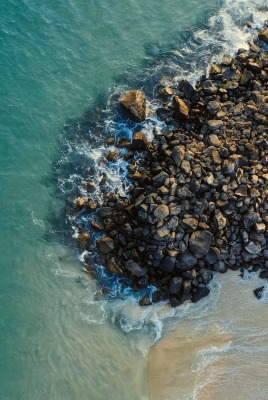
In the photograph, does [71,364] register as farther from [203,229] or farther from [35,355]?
[203,229]

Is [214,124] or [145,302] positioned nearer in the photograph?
[145,302]

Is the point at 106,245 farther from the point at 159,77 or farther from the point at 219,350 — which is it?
the point at 159,77

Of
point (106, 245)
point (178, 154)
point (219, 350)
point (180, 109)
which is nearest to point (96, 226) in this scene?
point (106, 245)

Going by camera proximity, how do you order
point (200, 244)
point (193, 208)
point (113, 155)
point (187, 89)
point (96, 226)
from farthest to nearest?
point (187, 89), point (113, 155), point (96, 226), point (193, 208), point (200, 244)

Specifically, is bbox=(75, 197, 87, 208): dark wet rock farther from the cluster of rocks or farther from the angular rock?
the angular rock

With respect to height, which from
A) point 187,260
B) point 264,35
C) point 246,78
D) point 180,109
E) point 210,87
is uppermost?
point 264,35

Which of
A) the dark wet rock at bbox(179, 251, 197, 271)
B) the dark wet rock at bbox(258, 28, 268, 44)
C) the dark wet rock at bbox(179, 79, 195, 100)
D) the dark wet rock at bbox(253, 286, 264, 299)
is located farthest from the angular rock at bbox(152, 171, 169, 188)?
the dark wet rock at bbox(258, 28, 268, 44)

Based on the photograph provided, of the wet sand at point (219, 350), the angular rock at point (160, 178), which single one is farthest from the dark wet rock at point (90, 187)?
the wet sand at point (219, 350)
